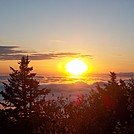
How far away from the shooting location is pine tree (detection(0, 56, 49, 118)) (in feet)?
156

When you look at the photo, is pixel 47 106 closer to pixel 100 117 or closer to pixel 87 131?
pixel 100 117

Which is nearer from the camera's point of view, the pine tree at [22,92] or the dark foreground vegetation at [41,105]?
the dark foreground vegetation at [41,105]

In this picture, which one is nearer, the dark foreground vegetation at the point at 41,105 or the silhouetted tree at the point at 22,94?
the dark foreground vegetation at the point at 41,105

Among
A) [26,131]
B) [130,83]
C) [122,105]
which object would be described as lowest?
[26,131]

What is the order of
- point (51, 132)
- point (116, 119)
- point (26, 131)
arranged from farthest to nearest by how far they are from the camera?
1. point (26, 131)
2. point (116, 119)
3. point (51, 132)

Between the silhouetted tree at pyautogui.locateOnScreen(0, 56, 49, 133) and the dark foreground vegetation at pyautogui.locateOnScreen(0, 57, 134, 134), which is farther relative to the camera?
the silhouetted tree at pyautogui.locateOnScreen(0, 56, 49, 133)

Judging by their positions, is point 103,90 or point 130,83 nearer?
point 130,83

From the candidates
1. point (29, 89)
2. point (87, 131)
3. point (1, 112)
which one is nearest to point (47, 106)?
point (29, 89)

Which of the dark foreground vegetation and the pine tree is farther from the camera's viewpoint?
the pine tree

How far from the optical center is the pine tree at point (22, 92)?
47.7 metres

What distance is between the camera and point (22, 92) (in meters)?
47.7

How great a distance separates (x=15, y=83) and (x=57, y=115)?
16.7 m

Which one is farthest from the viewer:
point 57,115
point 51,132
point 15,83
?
point 15,83

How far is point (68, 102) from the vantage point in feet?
117
